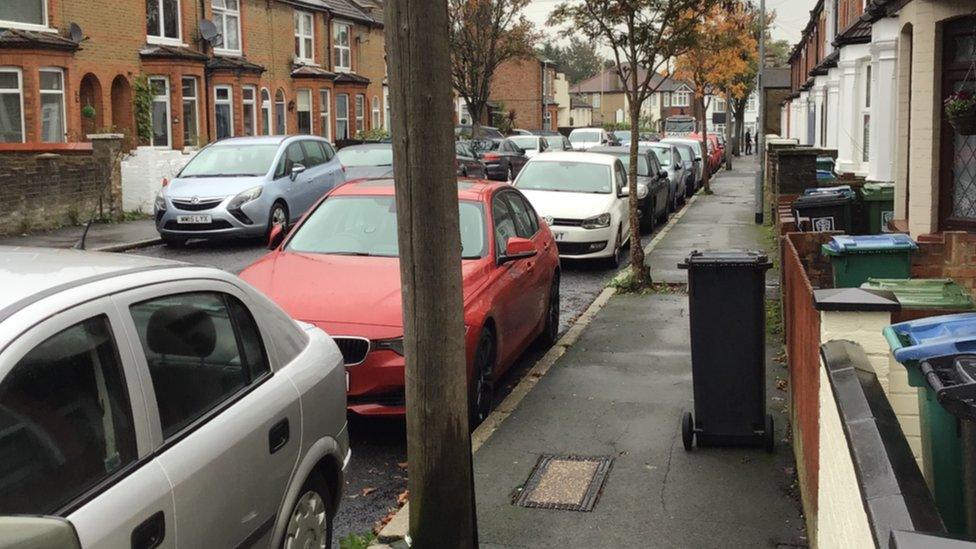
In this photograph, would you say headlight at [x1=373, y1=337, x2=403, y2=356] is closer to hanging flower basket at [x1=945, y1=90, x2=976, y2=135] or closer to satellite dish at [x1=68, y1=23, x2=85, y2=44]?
hanging flower basket at [x1=945, y1=90, x2=976, y2=135]

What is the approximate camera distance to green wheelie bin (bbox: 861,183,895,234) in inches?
511

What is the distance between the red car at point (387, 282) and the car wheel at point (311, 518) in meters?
2.03

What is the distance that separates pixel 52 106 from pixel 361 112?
19.1 meters

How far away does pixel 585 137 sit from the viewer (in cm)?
4897

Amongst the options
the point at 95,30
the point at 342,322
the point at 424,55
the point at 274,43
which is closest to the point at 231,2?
the point at 274,43

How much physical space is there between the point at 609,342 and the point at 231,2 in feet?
83.5

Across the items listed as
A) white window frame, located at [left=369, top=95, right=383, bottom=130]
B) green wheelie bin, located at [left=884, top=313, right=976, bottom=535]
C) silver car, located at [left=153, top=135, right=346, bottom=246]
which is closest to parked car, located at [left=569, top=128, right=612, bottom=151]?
white window frame, located at [left=369, top=95, right=383, bottom=130]

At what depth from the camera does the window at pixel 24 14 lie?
893 inches

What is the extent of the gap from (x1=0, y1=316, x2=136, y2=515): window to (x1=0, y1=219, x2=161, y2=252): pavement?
13751 mm

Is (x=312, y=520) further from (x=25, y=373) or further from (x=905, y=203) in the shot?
(x=905, y=203)

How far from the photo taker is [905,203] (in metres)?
12.4

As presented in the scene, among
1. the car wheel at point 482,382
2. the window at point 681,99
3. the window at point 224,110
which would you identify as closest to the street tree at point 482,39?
the window at point 224,110

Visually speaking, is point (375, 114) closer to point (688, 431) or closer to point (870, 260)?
point (870, 260)

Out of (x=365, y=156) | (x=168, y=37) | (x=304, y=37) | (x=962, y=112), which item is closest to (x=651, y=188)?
(x=365, y=156)
